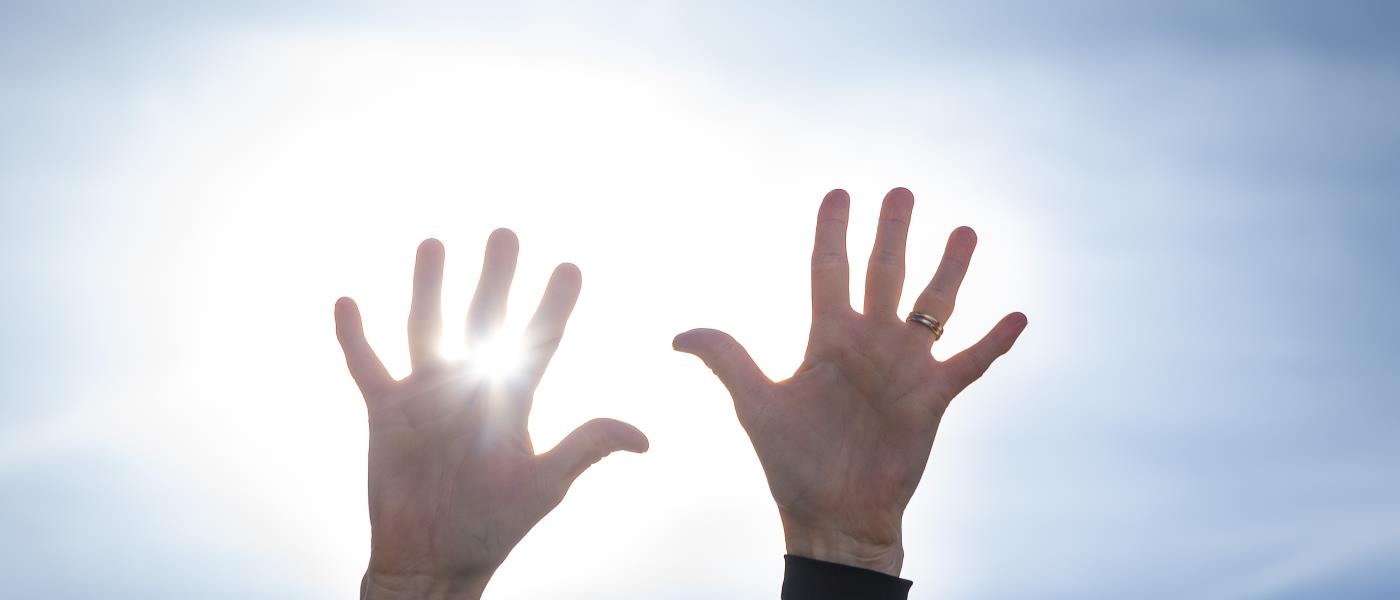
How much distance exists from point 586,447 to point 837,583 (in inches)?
61.3

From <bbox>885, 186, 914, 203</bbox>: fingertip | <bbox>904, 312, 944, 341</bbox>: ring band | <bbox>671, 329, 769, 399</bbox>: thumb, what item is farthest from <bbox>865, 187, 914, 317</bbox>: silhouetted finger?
<bbox>671, 329, 769, 399</bbox>: thumb

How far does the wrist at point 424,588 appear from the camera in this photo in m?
6.63

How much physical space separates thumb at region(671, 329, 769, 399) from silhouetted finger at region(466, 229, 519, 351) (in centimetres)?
107

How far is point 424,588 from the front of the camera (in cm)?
664

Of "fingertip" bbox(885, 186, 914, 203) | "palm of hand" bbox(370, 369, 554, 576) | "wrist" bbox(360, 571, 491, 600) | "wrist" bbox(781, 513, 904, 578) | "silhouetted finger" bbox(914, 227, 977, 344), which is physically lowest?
"wrist" bbox(360, 571, 491, 600)

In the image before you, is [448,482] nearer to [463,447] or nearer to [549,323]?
[463,447]

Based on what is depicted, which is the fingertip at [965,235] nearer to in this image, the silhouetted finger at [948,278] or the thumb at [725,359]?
the silhouetted finger at [948,278]

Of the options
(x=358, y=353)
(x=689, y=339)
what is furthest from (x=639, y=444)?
(x=358, y=353)

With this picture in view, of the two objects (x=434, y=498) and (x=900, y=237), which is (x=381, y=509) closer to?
(x=434, y=498)

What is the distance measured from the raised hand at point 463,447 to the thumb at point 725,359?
0.60m

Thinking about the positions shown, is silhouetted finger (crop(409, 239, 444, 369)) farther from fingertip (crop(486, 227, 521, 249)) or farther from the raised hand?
fingertip (crop(486, 227, 521, 249))

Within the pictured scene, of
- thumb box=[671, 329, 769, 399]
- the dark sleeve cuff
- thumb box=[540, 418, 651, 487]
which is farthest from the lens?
thumb box=[671, 329, 769, 399]

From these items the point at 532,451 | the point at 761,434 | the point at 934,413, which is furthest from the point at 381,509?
the point at 934,413

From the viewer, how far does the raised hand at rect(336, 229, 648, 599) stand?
21.8 ft
